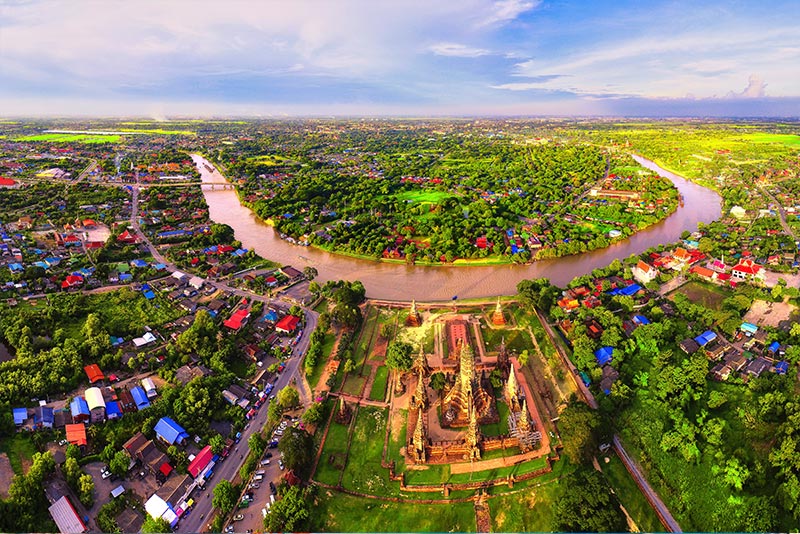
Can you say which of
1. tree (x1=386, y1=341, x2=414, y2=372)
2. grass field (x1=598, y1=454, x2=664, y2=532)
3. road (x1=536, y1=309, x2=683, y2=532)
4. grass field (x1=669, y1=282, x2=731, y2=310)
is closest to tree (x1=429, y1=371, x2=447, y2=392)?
tree (x1=386, y1=341, x2=414, y2=372)

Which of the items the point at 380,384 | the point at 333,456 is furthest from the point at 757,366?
the point at 333,456

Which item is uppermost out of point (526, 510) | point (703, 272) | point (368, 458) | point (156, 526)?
point (703, 272)

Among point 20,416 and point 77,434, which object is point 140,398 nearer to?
point 77,434

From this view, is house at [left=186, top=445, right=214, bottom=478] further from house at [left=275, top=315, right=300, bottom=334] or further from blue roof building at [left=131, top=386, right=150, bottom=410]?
house at [left=275, top=315, right=300, bottom=334]

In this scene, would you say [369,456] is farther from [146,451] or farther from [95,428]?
[95,428]

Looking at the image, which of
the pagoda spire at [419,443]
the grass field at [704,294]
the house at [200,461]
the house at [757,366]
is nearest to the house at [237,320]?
the house at [200,461]

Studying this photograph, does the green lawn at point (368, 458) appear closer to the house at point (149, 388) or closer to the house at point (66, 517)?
the house at point (66, 517)
